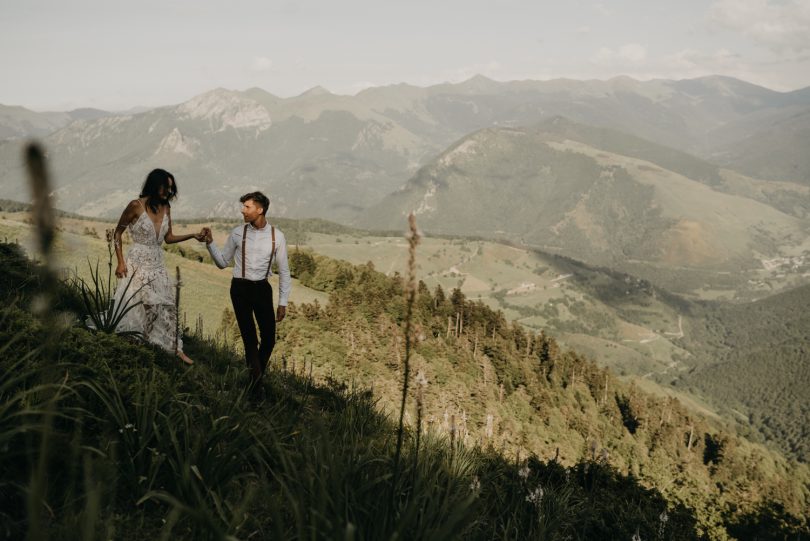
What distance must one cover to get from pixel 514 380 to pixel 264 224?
123 ft

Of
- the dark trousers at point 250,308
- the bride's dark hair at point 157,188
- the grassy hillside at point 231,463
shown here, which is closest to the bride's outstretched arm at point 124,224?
the bride's dark hair at point 157,188

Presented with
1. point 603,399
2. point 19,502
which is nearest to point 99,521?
point 19,502

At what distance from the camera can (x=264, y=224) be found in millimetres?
8172

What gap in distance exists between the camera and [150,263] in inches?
327

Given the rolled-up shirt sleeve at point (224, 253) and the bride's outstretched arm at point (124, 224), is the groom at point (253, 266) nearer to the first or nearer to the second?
the rolled-up shirt sleeve at point (224, 253)

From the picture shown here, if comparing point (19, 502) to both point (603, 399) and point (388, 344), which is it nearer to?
point (388, 344)

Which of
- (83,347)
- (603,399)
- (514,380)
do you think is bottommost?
(603,399)

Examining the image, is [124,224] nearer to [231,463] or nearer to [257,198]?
[257,198]

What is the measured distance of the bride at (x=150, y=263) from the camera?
7.91 m

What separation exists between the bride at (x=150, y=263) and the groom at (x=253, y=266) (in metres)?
0.63

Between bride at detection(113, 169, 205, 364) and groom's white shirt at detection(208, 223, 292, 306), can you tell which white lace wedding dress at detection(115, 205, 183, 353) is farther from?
groom's white shirt at detection(208, 223, 292, 306)

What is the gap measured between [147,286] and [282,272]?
6.93 ft

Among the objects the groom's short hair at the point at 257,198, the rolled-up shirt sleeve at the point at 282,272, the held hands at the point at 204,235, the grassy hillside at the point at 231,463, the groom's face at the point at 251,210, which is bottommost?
the grassy hillside at the point at 231,463

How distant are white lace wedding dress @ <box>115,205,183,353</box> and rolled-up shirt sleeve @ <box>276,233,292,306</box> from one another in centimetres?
169
